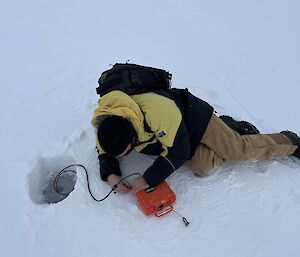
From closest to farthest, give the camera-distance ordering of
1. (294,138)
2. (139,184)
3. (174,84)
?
(139,184) → (294,138) → (174,84)

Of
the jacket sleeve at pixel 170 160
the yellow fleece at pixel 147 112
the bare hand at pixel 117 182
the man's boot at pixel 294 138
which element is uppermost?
the man's boot at pixel 294 138

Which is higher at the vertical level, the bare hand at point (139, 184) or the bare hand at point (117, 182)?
the bare hand at point (139, 184)

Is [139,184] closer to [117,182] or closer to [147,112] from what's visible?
[117,182]

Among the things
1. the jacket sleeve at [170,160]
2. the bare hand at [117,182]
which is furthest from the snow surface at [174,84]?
the jacket sleeve at [170,160]

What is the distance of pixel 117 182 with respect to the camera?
2701mm

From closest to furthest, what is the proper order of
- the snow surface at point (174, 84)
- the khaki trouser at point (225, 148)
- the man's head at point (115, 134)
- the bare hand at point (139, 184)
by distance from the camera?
the man's head at point (115, 134) → the snow surface at point (174, 84) → the bare hand at point (139, 184) → the khaki trouser at point (225, 148)

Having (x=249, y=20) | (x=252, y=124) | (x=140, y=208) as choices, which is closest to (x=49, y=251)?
(x=140, y=208)

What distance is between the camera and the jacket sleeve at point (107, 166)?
2738 millimetres

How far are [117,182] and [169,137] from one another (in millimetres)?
504

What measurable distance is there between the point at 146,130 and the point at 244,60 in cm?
194

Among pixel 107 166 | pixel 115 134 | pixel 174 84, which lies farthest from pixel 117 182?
pixel 174 84

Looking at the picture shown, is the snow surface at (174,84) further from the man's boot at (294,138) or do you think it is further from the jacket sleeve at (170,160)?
the jacket sleeve at (170,160)

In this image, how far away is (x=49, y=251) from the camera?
2379 mm

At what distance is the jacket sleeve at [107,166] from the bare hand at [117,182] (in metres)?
0.03
